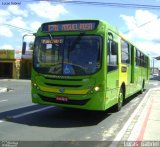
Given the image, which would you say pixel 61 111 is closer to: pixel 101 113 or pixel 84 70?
pixel 101 113

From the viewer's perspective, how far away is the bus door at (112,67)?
1282cm

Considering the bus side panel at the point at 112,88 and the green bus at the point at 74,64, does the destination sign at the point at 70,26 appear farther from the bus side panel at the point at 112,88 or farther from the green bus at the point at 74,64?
the bus side panel at the point at 112,88

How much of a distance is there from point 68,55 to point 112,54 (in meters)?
1.74

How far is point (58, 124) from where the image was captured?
39.1ft

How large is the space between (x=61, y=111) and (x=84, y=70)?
3.44 metres

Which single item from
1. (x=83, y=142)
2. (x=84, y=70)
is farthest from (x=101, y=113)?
(x=83, y=142)

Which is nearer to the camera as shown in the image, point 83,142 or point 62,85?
point 83,142

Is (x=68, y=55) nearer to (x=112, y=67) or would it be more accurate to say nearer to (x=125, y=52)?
(x=112, y=67)

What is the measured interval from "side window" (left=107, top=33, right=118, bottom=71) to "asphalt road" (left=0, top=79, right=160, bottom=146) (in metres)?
1.79

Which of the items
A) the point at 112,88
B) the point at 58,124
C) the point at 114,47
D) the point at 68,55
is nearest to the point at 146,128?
the point at 112,88

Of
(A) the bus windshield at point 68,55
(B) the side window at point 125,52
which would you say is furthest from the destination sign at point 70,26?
(B) the side window at point 125,52

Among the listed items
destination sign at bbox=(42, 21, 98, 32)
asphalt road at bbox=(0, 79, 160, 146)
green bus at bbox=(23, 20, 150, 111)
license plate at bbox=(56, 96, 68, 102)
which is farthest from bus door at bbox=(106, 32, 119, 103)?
license plate at bbox=(56, 96, 68, 102)

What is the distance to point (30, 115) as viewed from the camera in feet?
44.4

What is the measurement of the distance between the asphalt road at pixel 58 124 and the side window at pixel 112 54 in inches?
70.3
